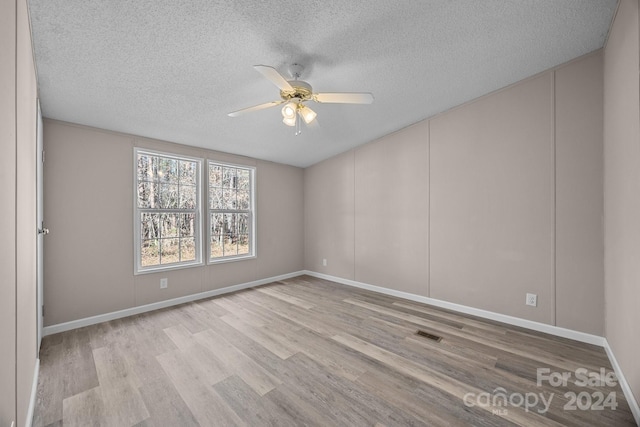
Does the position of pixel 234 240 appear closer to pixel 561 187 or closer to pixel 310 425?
pixel 310 425

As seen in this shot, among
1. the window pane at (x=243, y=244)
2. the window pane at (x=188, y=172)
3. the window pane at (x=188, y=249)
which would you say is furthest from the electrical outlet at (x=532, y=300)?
the window pane at (x=188, y=172)

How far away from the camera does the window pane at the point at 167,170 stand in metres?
3.58

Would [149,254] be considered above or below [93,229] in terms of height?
below

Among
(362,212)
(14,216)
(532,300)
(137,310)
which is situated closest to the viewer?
(14,216)

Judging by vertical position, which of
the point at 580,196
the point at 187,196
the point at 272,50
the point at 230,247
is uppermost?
the point at 272,50

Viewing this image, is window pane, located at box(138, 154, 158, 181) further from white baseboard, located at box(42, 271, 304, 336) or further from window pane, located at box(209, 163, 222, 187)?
white baseboard, located at box(42, 271, 304, 336)

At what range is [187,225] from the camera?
150 inches

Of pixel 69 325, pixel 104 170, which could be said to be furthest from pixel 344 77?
pixel 69 325

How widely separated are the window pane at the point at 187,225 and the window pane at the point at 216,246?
0.34m

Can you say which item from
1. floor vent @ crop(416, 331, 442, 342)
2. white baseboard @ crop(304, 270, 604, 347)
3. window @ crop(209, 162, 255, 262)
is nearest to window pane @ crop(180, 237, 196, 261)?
window @ crop(209, 162, 255, 262)

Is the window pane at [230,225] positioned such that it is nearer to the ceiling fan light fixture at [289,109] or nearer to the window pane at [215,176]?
the window pane at [215,176]

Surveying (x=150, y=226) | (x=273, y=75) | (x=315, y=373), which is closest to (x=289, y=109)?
(x=273, y=75)

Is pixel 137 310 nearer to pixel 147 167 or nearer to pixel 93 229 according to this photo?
pixel 93 229

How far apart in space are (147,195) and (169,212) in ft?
1.14
